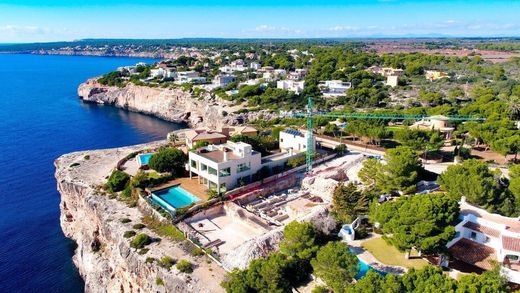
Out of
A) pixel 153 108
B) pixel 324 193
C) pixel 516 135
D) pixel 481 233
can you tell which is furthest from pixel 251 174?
pixel 153 108

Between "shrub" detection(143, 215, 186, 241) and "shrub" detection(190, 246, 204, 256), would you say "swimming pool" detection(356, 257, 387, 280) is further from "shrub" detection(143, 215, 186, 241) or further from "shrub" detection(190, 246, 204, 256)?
"shrub" detection(143, 215, 186, 241)

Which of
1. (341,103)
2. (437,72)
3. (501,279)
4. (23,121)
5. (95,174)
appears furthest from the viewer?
(437,72)

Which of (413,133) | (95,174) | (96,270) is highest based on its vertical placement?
(413,133)

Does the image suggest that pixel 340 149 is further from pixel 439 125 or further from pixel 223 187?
pixel 223 187

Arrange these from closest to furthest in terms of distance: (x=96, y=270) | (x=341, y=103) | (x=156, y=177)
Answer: (x=96, y=270)
(x=156, y=177)
(x=341, y=103)

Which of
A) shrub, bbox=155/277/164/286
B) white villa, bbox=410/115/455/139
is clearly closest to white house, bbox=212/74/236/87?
white villa, bbox=410/115/455/139

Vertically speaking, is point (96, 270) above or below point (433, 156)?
below

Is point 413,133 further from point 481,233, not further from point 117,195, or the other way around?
point 117,195
